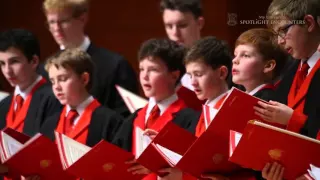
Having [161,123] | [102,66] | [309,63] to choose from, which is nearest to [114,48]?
[102,66]

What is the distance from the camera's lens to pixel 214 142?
2.52m

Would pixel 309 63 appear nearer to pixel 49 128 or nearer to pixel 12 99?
pixel 49 128

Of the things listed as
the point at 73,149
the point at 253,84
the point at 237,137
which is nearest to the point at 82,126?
the point at 73,149

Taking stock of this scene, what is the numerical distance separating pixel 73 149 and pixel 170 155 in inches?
19.3

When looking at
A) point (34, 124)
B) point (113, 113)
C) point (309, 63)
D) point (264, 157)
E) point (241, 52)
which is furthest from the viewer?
point (34, 124)

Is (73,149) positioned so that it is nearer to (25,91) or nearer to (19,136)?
(19,136)

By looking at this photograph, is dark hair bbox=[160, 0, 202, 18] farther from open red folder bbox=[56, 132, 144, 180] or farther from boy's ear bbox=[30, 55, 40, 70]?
open red folder bbox=[56, 132, 144, 180]

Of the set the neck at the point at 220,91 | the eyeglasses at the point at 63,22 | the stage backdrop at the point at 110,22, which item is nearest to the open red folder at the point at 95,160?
the neck at the point at 220,91

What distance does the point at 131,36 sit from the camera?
5.05 meters

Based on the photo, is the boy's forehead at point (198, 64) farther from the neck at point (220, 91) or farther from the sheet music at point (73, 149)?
the sheet music at point (73, 149)

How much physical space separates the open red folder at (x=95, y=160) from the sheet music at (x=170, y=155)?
226 millimetres

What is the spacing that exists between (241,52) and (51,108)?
1310mm

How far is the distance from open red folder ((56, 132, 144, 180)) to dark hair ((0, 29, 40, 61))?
0.97 meters

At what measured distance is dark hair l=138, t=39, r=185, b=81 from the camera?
3.25 m
